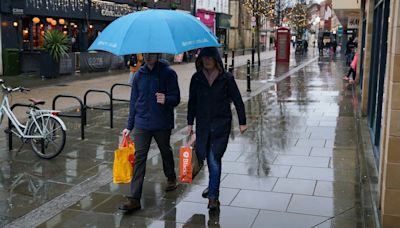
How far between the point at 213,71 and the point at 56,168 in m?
3.11

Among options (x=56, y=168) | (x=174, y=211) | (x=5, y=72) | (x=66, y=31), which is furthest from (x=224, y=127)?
(x=66, y=31)

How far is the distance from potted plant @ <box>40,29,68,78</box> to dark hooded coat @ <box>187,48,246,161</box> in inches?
637

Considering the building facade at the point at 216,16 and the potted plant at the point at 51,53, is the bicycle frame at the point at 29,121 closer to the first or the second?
the potted plant at the point at 51,53

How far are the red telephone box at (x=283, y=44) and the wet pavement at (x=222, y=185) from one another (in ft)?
75.2

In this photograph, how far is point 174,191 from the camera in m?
6.16

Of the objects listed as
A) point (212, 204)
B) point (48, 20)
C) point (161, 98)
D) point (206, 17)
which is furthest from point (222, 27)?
point (212, 204)

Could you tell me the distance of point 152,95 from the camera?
552 centimetres

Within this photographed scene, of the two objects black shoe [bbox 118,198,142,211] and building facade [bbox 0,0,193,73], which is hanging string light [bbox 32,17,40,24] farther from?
black shoe [bbox 118,198,142,211]

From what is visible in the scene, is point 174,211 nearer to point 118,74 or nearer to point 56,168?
point 56,168

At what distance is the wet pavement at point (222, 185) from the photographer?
528 cm

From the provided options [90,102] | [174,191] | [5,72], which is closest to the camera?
[174,191]

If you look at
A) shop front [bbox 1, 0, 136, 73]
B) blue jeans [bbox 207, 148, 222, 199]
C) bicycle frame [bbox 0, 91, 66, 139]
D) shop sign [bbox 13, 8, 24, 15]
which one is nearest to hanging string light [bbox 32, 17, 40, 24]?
shop front [bbox 1, 0, 136, 73]

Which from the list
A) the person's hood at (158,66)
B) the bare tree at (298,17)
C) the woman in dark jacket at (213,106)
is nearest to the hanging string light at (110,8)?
the person's hood at (158,66)

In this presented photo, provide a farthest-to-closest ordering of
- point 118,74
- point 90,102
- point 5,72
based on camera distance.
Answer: point 118,74 < point 5,72 < point 90,102
